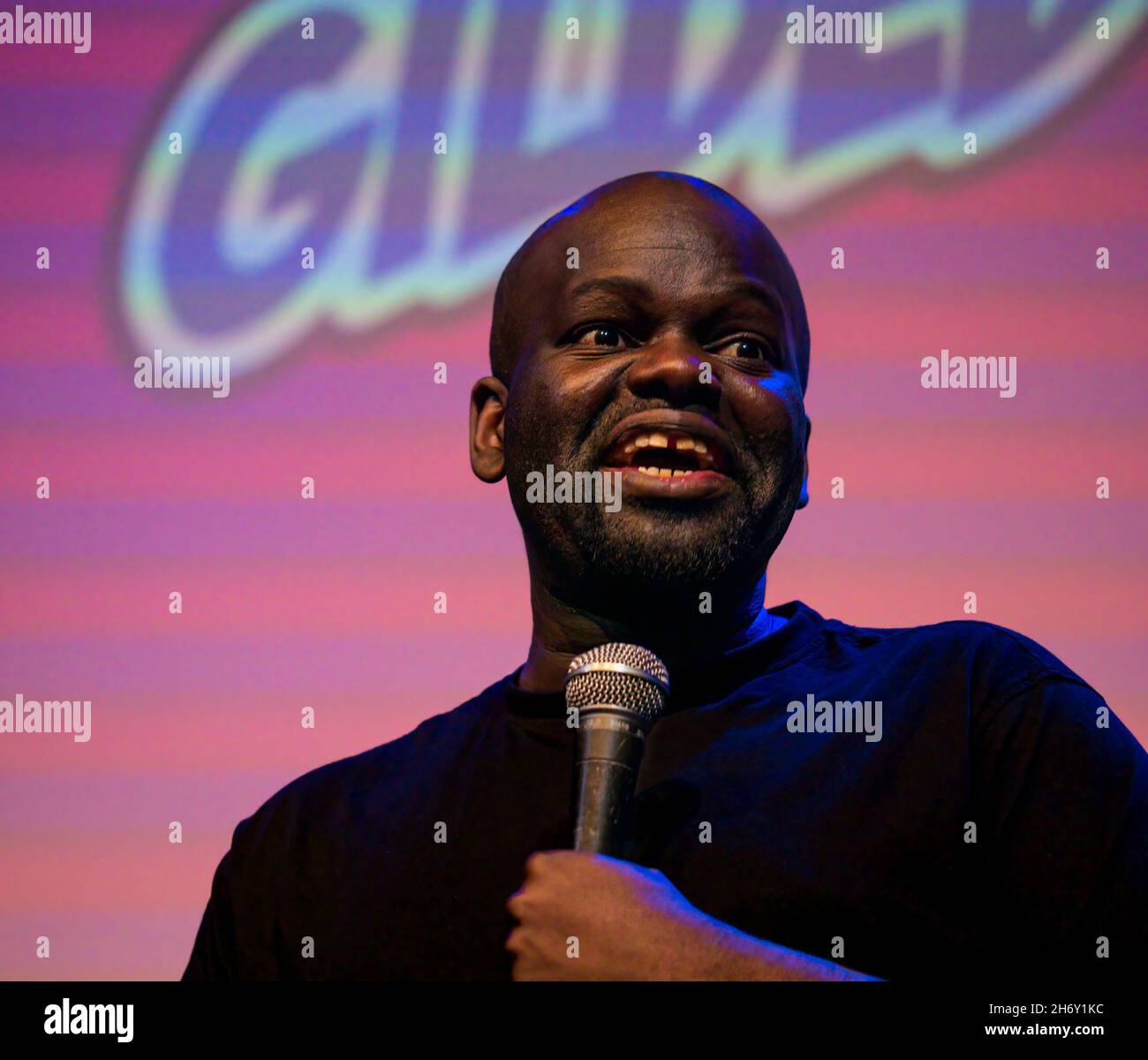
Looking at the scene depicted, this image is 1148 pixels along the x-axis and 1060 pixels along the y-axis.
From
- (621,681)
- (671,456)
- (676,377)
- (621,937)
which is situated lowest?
(621,937)

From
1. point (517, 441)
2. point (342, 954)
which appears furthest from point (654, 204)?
point (342, 954)

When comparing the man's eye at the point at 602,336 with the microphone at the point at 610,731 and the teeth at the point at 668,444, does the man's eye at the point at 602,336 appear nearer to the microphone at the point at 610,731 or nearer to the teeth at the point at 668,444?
the teeth at the point at 668,444

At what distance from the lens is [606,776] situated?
6.32ft

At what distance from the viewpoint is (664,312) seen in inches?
97.3

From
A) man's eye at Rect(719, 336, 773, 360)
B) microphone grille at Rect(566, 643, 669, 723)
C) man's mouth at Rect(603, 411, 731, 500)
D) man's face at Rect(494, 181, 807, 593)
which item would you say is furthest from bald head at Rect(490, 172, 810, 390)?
microphone grille at Rect(566, 643, 669, 723)

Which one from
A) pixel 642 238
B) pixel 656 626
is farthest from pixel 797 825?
pixel 642 238

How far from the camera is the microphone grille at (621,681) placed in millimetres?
1987

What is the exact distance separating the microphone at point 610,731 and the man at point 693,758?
0.18ft

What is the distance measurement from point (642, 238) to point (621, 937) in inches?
46.4

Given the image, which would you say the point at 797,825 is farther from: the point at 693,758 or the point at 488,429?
the point at 488,429

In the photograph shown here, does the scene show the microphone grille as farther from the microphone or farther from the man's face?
the man's face

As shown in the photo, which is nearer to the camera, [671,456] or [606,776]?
[606,776]
